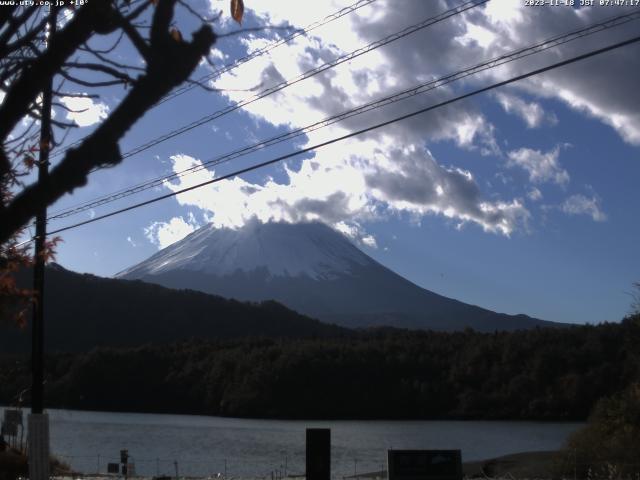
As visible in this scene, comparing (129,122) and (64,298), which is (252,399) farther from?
(129,122)

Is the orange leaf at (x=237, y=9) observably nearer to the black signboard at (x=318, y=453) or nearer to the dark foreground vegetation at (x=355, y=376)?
the black signboard at (x=318, y=453)

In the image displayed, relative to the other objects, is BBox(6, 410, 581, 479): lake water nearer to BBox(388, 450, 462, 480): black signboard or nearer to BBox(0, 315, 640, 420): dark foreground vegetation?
BBox(0, 315, 640, 420): dark foreground vegetation

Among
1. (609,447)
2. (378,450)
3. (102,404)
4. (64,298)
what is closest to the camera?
(609,447)

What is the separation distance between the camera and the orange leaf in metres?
4.90

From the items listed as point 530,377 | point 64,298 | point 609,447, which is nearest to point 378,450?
point 609,447

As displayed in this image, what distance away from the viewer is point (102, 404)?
72875mm

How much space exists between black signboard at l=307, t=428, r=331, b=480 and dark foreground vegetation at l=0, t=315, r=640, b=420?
4762cm

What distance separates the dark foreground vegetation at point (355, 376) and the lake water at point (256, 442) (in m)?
3.12

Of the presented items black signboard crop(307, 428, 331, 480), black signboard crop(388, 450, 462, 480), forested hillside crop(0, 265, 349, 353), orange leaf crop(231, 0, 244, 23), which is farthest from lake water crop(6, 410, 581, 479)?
orange leaf crop(231, 0, 244, 23)

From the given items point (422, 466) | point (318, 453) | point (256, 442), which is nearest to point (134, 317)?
point (256, 442)

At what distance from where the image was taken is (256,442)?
143ft

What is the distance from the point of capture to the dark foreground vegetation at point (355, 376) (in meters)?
60.0

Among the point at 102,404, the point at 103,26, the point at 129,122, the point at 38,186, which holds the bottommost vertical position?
the point at 102,404

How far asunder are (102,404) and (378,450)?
127ft
